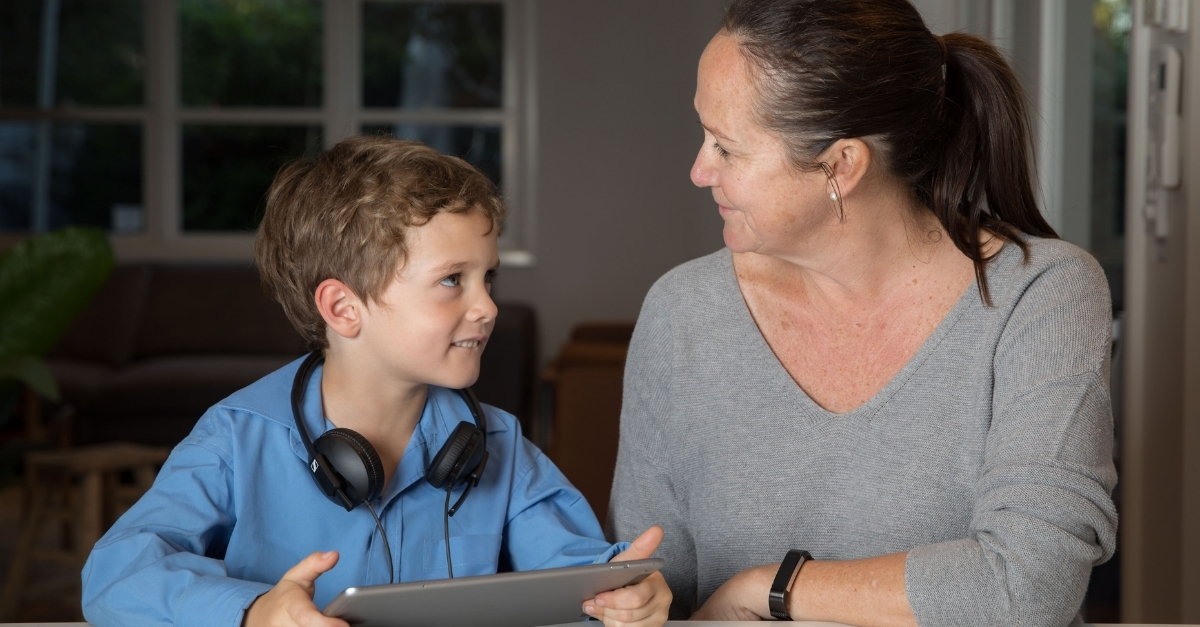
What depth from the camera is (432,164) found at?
1115 mm

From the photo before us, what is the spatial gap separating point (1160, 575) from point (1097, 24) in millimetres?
1093

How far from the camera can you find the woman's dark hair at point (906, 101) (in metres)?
1.12

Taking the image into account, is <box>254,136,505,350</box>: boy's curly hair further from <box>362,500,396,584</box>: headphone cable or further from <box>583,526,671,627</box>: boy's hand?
<box>583,526,671,627</box>: boy's hand

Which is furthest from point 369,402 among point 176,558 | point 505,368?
point 505,368

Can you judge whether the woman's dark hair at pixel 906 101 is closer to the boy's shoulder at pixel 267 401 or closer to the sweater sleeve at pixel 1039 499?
the sweater sleeve at pixel 1039 499

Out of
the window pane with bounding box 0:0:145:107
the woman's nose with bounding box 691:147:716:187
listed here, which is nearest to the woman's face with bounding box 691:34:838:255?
the woman's nose with bounding box 691:147:716:187

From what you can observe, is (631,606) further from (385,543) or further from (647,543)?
(385,543)

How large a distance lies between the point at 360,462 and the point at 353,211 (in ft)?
0.89

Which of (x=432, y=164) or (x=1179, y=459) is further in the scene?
(x=1179, y=459)

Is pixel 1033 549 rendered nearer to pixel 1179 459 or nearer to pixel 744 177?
pixel 744 177

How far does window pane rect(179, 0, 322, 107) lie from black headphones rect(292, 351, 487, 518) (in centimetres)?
484

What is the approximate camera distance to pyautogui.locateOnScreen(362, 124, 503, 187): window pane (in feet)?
18.5

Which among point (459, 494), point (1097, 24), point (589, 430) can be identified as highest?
point (1097, 24)

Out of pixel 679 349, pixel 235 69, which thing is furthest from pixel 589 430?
pixel 235 69
